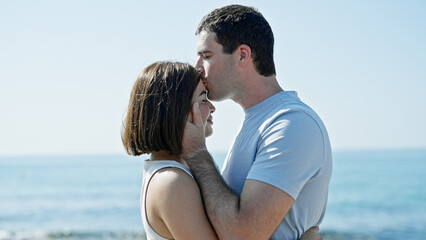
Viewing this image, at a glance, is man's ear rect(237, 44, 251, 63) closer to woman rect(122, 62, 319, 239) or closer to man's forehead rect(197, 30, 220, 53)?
man's forehead rect(197, 30, 220, 53)

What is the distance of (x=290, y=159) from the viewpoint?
8.93 feet

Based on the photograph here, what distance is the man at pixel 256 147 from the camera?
8.75ft

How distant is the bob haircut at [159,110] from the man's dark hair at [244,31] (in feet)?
1.34

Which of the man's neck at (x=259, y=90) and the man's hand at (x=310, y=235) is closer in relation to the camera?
the man's hand at (x=310, y=235)

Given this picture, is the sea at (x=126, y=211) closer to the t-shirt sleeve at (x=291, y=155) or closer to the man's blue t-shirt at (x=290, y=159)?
the man's blue t-shirt at (x=290, y=159)

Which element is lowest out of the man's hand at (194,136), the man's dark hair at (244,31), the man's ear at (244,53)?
the man's hand at (194,136)

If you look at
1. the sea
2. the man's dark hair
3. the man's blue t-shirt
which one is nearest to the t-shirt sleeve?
the man's blue t-shirt

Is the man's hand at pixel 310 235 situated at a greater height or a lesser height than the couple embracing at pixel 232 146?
lesser

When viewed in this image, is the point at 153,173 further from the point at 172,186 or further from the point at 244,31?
the point at 244,31

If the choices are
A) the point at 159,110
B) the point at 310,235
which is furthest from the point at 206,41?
the point at 310,235

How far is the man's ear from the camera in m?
3.33

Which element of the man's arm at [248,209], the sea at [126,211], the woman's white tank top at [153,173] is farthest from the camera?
the sea at [126,211]

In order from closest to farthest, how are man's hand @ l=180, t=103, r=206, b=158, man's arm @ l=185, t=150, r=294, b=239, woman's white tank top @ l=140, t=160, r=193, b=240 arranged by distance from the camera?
man's arm @ l=185, t=150, r=294, b=239 < woman's white tank top @ l=140, t=160, r=193, b=240 < man's hand @ l=180, t=103, r=206, b=158

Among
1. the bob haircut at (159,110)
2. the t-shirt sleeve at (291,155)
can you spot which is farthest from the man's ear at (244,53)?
the t-shirt sleeve at (291,155)
